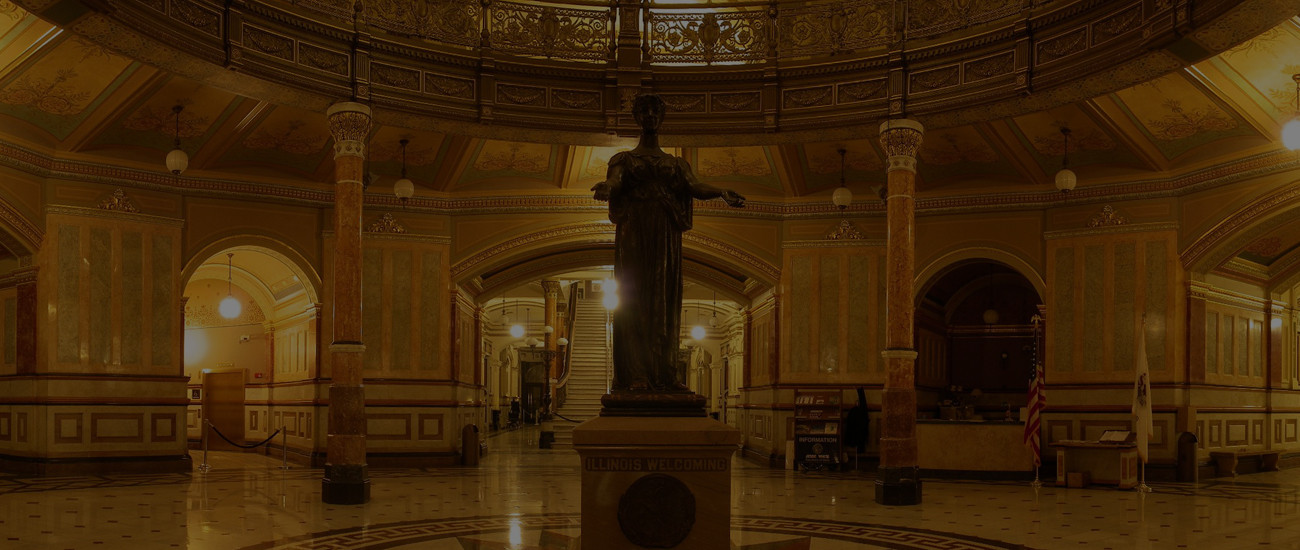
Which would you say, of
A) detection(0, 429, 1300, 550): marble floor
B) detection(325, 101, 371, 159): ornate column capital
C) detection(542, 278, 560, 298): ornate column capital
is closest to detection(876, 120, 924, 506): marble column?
detection(0, 429, 1300, 550): marble floor

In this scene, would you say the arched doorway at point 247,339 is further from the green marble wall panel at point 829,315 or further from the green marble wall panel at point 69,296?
the green marble wall panel at point 829,315

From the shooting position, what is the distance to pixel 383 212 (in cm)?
1744

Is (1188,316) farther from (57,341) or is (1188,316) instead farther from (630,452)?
(57,341)

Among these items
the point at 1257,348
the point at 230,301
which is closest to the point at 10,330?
the point at 230,301

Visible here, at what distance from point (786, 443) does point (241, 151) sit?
366 inches

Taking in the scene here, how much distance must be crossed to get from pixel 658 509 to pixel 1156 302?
11.5 metres

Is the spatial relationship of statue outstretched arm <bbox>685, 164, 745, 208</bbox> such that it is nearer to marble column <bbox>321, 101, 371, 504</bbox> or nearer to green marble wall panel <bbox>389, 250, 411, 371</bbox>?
marble column <bbox>321, 101, 371, 504</bbox>

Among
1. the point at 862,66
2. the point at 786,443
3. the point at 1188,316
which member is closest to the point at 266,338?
the point at 786,443

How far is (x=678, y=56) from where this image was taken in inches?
580

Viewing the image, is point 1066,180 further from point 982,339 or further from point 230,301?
point 230,301

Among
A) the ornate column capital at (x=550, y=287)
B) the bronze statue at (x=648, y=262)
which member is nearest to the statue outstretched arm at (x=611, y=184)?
the bronze statue at (x=648, y=262)

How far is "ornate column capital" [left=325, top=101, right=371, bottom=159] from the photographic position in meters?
12.8

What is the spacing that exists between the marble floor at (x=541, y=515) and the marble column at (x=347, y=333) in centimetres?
35

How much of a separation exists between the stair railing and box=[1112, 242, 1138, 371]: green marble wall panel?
1664 cm
